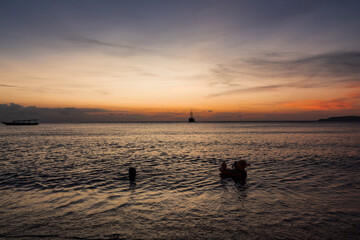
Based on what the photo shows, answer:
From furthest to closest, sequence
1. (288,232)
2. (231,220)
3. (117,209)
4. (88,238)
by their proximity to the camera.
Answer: (117,209) → (231,220) → (288,232) → (88,238)

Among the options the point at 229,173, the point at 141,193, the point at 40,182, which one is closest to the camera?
the point at 141,193

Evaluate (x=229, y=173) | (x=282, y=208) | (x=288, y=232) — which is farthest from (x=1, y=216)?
(x=229, y=173)

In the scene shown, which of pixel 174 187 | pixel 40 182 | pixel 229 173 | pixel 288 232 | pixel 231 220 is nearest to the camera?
pixel 288 232

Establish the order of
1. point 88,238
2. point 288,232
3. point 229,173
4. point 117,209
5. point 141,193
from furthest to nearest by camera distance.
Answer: point 229,173 < point 141,193 < point 117,209 < point 288,232 < point 88,238

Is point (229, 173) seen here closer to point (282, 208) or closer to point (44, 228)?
point (282, 208)

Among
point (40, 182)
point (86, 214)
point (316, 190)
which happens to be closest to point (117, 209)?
point (86, 214)

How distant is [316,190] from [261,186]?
3.85 metres

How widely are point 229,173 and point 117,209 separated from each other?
Result: 11319 mm

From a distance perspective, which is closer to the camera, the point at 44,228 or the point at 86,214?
the point at 44,228

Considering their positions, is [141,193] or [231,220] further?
[141,193]

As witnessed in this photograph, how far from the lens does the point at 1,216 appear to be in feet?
38.0

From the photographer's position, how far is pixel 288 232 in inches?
397

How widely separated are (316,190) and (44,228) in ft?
57.8

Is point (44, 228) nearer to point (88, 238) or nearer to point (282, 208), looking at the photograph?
point (88, 238)
